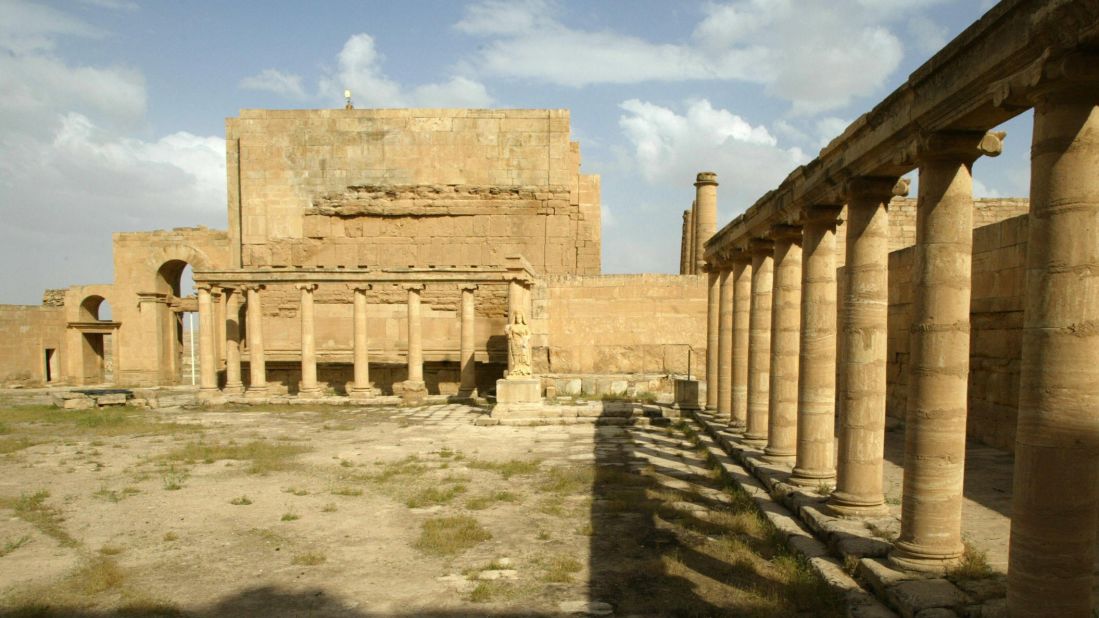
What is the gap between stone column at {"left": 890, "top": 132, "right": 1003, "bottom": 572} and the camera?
5.45 m

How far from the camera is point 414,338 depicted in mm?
21688

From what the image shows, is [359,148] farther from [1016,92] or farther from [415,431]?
[1016,92]

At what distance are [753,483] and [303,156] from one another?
2214cm

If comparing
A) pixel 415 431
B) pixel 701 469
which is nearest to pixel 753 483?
pixel 701 469

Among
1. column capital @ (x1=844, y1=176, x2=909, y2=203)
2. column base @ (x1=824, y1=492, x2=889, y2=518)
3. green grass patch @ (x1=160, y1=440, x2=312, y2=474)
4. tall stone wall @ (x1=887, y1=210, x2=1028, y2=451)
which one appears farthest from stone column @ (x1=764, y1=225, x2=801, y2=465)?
green grass patch @ (x1=160, y1=440, x2=312, y2=474)

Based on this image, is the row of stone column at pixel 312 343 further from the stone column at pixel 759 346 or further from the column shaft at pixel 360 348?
the stone column at pixel 759 346

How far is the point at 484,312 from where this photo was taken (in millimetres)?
24500

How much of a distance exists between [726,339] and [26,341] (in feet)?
99.2

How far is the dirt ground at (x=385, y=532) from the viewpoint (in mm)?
5855

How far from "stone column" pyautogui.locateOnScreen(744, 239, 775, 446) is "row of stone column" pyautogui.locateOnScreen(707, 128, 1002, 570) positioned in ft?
0.14

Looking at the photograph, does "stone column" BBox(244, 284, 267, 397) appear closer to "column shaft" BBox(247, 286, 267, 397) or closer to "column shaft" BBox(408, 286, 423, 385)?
"column shaft" BBox(247, 286, 267, 397)

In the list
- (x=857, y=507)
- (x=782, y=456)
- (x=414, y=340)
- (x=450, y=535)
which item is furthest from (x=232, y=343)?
(x=857, y=507)

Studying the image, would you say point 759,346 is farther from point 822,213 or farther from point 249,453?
point 249,453

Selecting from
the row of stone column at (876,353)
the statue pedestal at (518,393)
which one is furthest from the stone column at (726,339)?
the statue pedestal at (518,393)
